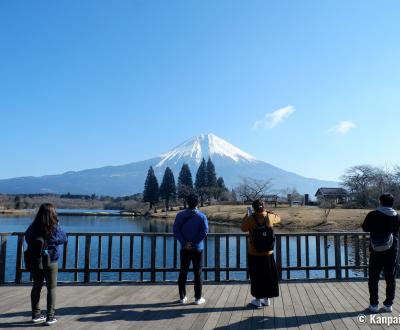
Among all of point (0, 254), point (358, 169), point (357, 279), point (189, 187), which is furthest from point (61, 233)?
point (189, 187)

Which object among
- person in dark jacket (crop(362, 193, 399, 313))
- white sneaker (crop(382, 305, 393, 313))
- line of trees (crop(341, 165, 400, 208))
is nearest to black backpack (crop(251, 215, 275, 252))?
person in dark jacket (crop(362, 193, 399, 313))

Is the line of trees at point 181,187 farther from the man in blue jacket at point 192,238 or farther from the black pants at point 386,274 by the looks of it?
the black pants at point 386,274

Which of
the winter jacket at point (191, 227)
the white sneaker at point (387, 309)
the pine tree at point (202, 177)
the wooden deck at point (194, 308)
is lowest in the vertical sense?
the wooden deck at point (194, 308)

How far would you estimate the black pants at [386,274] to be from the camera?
542 centimetres

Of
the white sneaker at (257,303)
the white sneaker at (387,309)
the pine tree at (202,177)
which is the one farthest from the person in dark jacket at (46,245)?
the pine tree at (202,177)

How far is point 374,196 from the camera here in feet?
176

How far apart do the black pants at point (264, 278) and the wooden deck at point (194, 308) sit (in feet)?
0.73

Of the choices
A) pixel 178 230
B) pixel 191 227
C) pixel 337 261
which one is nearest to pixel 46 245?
pixel 178 230

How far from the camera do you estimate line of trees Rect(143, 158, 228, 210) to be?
3383 inches

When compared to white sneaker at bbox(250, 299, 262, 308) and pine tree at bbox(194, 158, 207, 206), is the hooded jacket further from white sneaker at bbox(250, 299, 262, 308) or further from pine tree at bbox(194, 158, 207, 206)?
pine tree at bbox(194, 158, 207, 206)

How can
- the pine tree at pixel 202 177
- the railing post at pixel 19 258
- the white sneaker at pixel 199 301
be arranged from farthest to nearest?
the pine tree at pixel 202 177, the railing post at pixel 19 258, the white sneaker at pixel 199 301

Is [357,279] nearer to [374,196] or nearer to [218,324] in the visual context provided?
[218,324]

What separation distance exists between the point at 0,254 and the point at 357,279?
6.88 meters

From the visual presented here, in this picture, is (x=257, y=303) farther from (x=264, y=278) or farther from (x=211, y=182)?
(x=211, y=182)
